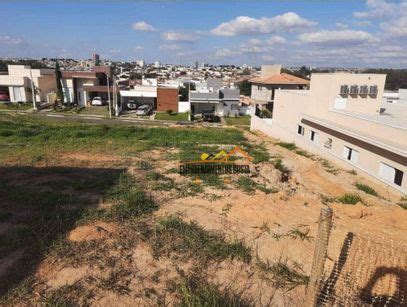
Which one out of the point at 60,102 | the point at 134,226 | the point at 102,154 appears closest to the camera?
the point at 134,226

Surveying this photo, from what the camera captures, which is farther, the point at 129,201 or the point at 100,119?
the point at 100,119

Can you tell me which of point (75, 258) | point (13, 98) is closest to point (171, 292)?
point (75, 258)

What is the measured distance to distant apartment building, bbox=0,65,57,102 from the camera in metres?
41.0

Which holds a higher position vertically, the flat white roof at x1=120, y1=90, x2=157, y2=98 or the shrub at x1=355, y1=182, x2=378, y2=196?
the flat white roof at x1=120, y1=90, x2=157, y2=98

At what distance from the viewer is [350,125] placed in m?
17.6

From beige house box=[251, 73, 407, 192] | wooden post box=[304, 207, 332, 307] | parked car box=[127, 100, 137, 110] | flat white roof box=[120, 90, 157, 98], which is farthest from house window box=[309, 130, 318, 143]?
parked car box=[127, 100, 137, 110]

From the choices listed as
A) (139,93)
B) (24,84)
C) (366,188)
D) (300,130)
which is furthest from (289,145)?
(24,84)

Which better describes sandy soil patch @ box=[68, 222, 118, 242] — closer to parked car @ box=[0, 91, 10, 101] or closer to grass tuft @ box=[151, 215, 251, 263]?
grass tuft @ box=[151, 215, 251, 263]

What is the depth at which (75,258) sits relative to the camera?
6.61m

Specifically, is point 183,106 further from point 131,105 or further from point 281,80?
point 281,80

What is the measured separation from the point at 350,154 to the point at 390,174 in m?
3.22

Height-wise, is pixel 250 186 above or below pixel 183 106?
below

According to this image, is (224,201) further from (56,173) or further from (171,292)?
(56,173)

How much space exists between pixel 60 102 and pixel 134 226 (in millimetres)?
38721
